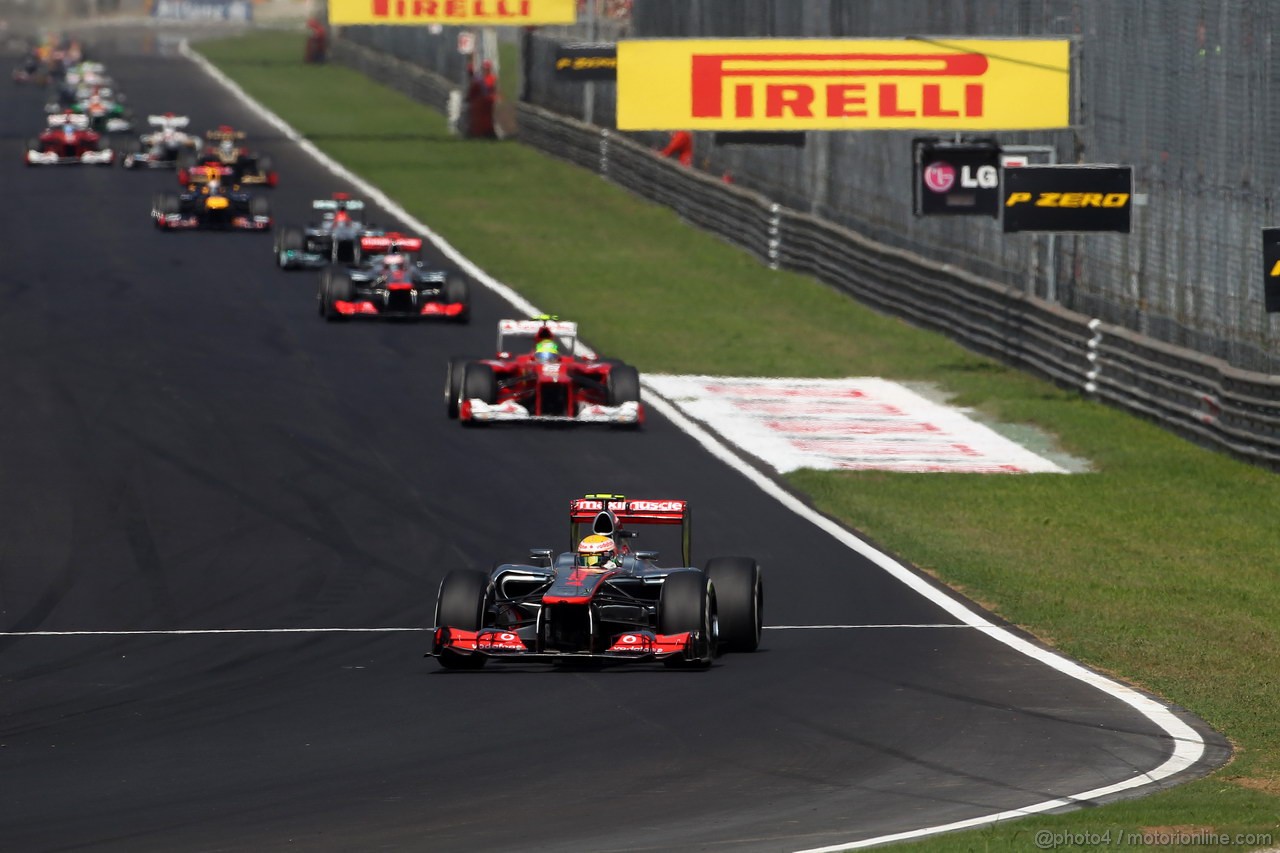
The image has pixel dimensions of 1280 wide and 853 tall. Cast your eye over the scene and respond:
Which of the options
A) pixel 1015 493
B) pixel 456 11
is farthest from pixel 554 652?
pixel 456 11

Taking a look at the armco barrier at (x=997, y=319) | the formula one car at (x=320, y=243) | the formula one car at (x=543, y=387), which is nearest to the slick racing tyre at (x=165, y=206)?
the formula one car at (x=320, y=243)

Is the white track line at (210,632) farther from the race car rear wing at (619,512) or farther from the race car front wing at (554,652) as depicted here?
the race car front wing at (554,652)

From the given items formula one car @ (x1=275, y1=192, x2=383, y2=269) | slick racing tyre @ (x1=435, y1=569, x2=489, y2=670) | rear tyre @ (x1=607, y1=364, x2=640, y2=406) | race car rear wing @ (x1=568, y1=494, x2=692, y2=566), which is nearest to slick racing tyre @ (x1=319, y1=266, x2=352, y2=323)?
formula one car @ (x1=275, y1=192, x2=383, y2=269)

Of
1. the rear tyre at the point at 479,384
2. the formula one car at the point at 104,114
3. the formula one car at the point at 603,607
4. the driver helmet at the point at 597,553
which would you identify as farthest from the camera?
the formula one car at the point at 104,114

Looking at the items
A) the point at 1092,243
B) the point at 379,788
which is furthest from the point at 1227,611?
the point at 1092,243

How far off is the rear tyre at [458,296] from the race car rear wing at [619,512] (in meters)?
16.9

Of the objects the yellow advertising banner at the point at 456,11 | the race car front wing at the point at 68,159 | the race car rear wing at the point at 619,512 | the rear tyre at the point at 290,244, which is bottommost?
the race car rear wing at the point at 619,512

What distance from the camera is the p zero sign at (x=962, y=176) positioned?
29156 mm

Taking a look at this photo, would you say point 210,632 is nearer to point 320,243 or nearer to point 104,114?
point 320,243

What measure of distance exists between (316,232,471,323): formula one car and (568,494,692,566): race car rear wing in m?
17.0

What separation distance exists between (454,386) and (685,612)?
11429 mm

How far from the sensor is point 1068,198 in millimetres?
28375

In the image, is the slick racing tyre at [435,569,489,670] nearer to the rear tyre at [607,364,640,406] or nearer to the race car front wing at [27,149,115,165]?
the rear tyre at [607,364,640,406]

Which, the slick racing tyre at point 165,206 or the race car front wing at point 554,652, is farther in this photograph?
the slick racing tyre at point 165,206
